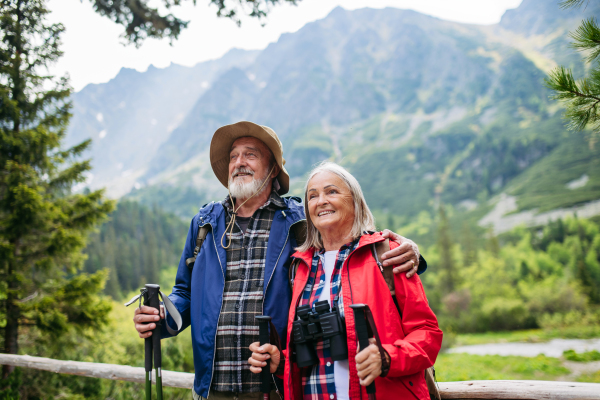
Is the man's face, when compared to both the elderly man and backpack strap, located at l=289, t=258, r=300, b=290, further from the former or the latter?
backpack strap, located at l=289, t=258, r=300, b=290

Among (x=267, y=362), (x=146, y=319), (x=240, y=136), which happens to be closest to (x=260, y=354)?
(x=267, y=362)

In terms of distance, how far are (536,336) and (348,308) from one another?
1931 inches

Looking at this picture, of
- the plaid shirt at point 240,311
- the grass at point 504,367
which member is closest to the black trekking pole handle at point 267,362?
the plaid shirt at point 240,311

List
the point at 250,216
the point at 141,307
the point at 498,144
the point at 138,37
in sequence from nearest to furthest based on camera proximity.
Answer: the point at 141,307 → the point at 250,216 → the point at 138,37 → the point at 498,144

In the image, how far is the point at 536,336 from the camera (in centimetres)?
4088

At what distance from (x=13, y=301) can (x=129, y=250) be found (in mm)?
66763

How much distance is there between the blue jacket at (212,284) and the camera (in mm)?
2477

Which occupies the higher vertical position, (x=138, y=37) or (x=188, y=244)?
(x=138, y=37)

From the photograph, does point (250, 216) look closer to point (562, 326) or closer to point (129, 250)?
point (562, 326)

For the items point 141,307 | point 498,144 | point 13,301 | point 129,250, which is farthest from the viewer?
point 498,144

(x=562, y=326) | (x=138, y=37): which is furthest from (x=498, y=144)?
(x=138, y=37)

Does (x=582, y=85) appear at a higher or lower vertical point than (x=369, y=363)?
higher

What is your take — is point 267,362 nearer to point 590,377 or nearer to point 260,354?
point 260,354

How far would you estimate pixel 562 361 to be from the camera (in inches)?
1177
